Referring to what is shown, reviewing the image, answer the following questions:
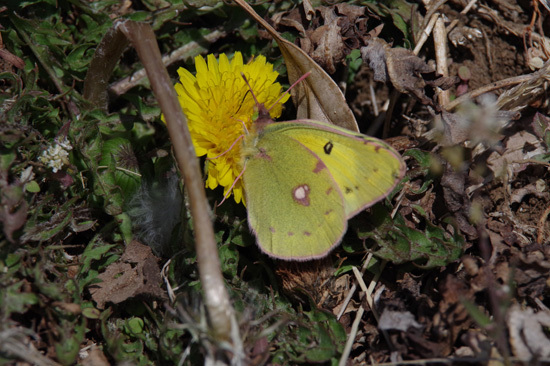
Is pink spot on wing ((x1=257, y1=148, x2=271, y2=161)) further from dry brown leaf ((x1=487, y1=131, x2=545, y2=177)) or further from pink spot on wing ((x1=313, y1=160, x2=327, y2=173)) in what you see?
dry brown leaf ((x1=487, y1=131, x2=545, y2=177))

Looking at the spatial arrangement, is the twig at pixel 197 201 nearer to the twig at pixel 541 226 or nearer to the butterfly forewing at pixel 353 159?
the butterfly forewing at pixel 353 159

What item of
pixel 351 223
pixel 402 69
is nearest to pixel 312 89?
pixel 402 69

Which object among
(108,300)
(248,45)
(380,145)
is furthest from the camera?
(248,45)

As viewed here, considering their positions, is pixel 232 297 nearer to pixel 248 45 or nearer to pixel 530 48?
pixel 248 45

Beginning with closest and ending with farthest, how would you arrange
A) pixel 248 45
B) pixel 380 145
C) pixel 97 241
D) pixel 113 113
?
pixel 380 145 → pixel 97 241 → pixel 113 113 → pixel 248 45

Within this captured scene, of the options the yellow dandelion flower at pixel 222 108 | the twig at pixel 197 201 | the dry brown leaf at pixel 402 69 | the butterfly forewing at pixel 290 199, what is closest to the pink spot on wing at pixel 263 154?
the butterfly forewing at pixel 290 199

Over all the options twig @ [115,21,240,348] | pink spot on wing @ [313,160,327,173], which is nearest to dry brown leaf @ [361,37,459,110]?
pink spot on wing @ [313,160,327,173]

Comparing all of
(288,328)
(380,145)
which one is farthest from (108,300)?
(380,145)

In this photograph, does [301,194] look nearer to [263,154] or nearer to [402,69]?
[263,154]

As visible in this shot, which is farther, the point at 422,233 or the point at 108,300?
the point at 422,233
